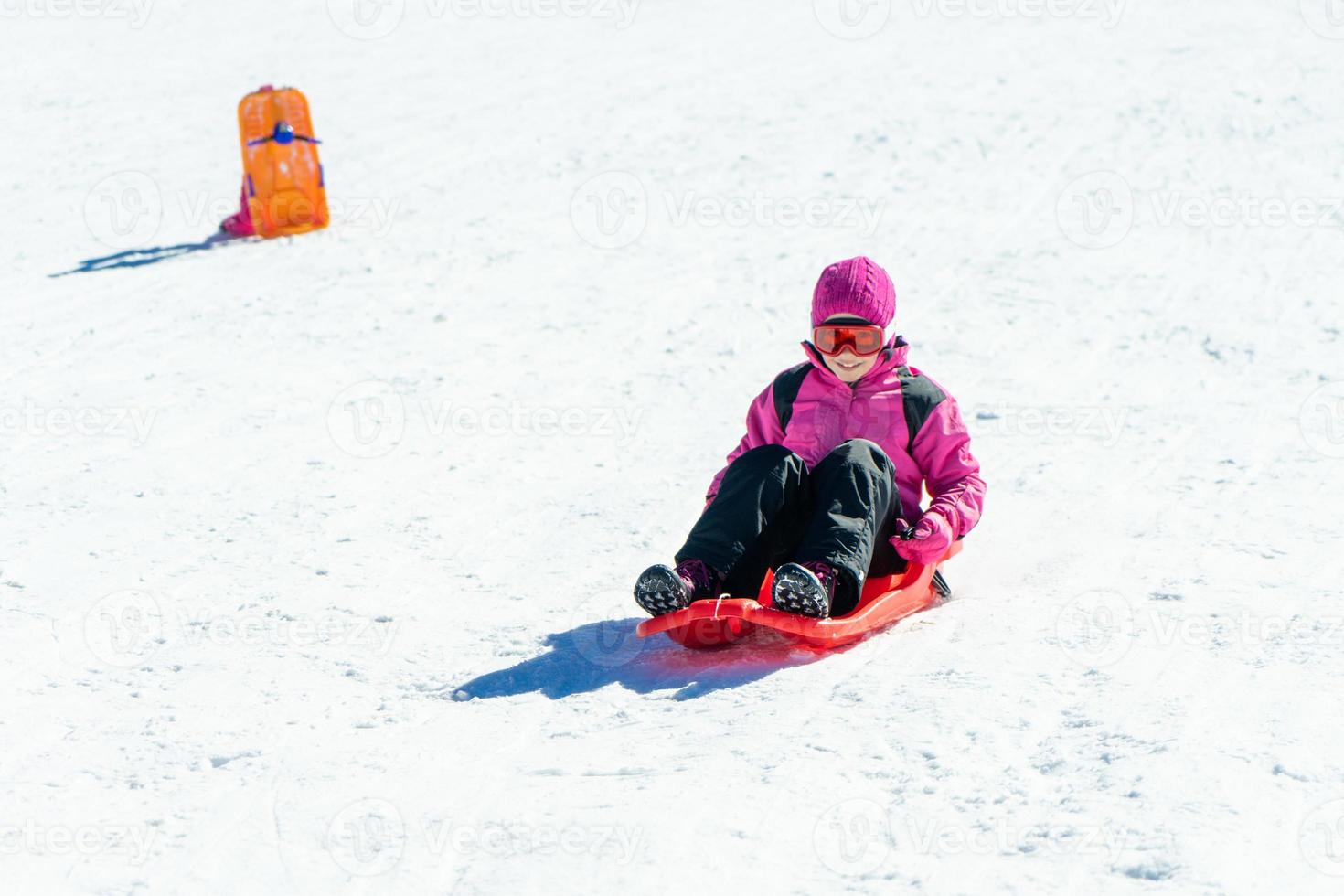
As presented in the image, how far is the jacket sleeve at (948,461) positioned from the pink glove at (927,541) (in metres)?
0.10

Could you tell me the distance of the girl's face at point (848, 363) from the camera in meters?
3.85

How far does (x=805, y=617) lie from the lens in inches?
135

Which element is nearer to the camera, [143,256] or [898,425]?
[898,425]

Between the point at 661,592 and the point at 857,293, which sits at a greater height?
the point at 857,293

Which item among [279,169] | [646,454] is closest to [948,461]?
[646,454]

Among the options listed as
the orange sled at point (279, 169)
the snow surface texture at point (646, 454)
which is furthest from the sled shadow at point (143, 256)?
the orange sled at point (279, 169)

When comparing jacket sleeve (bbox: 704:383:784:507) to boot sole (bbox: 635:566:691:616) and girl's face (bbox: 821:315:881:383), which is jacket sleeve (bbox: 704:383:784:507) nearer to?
girl's face (bbox: 821:315:881:383)

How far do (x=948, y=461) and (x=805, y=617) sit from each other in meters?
0.75

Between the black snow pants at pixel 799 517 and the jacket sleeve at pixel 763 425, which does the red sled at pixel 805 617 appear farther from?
the jacket sleeve at pixel 763 425

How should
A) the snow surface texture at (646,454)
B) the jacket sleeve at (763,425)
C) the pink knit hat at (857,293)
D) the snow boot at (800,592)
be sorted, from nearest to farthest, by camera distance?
1. the snow surface texture at (646,454)
2. the snow boot at (800,592)
3. the pink knit hat at (857,293)
4. the jacket sleeve at (763,425)

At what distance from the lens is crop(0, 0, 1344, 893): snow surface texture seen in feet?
9.04

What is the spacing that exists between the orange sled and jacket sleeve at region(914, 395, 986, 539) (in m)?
5.58

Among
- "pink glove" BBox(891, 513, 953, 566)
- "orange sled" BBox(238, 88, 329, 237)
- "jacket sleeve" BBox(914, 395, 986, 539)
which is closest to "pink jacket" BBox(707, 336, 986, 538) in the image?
"jacket sleeve" BBox(914, 395, 986, 539)

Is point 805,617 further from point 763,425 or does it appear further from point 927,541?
point 763,425
